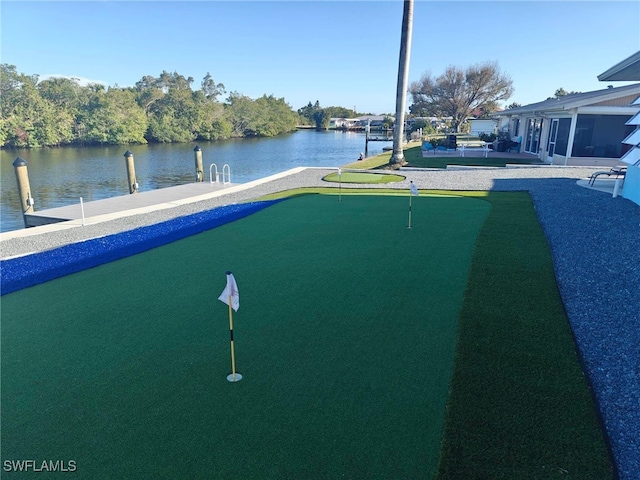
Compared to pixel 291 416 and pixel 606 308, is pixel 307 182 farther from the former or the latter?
pixel 291 416

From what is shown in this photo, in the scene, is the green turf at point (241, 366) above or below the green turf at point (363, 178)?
below

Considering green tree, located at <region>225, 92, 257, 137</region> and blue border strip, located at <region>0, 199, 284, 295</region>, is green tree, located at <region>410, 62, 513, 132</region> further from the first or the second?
blue border strip, located at <region>0, 199, 284, 295</region>

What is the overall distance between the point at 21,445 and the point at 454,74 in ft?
200

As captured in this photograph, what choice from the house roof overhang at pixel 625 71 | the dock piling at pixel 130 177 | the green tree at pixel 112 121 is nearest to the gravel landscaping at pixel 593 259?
the house roof overhang at pixel 625 71

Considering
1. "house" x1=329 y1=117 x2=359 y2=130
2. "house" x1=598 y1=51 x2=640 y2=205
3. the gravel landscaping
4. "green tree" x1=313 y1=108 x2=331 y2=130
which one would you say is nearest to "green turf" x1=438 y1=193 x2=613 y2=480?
the gravel landscaping

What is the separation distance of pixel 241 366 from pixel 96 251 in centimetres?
526

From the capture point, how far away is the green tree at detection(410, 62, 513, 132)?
53.5m

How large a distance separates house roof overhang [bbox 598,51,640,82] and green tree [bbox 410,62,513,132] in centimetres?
4667

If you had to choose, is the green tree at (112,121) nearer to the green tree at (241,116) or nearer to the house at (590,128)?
the green tree at (241,116)

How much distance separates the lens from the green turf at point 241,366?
279 cm

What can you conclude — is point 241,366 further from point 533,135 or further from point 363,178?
point 533,135

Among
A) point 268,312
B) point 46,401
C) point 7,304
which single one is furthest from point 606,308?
point 7,304

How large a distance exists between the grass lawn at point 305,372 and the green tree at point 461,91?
5458 centimetres

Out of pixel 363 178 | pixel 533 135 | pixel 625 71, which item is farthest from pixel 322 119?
pixel 625 71
